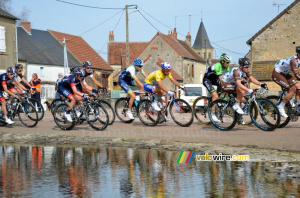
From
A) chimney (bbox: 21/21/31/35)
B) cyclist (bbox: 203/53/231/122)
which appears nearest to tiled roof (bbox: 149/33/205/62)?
chimney (bbox: 21/21/31/35)

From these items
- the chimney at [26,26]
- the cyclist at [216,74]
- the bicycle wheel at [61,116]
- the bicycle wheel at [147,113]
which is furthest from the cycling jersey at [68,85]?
the chimney at [26,26]

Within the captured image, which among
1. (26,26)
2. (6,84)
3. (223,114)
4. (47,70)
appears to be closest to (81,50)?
(26,26)

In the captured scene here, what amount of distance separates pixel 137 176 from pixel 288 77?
21.7ft

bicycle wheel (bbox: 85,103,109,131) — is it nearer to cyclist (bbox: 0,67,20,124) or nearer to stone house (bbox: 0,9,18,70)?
cyclist (bbox: 0,67,20,124)

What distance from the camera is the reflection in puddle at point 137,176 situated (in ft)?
19.3

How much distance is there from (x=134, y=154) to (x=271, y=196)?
12.8ft

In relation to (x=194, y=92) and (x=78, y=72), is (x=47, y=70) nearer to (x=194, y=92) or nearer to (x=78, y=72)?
(x=194, y=92)

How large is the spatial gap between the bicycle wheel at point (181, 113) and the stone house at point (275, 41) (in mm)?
29686

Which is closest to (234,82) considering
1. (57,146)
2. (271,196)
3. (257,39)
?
(57,146)

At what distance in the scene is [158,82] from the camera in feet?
44.5

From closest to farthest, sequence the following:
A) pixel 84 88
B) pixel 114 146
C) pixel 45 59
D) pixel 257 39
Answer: pixel 114 146
pixel 84 88
pixel 257 39
pixel 45 59

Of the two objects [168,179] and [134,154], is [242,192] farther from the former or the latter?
[134,154]

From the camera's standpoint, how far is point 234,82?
1226 centimetres

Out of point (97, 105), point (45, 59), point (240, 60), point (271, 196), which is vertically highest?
point (45, 59)
